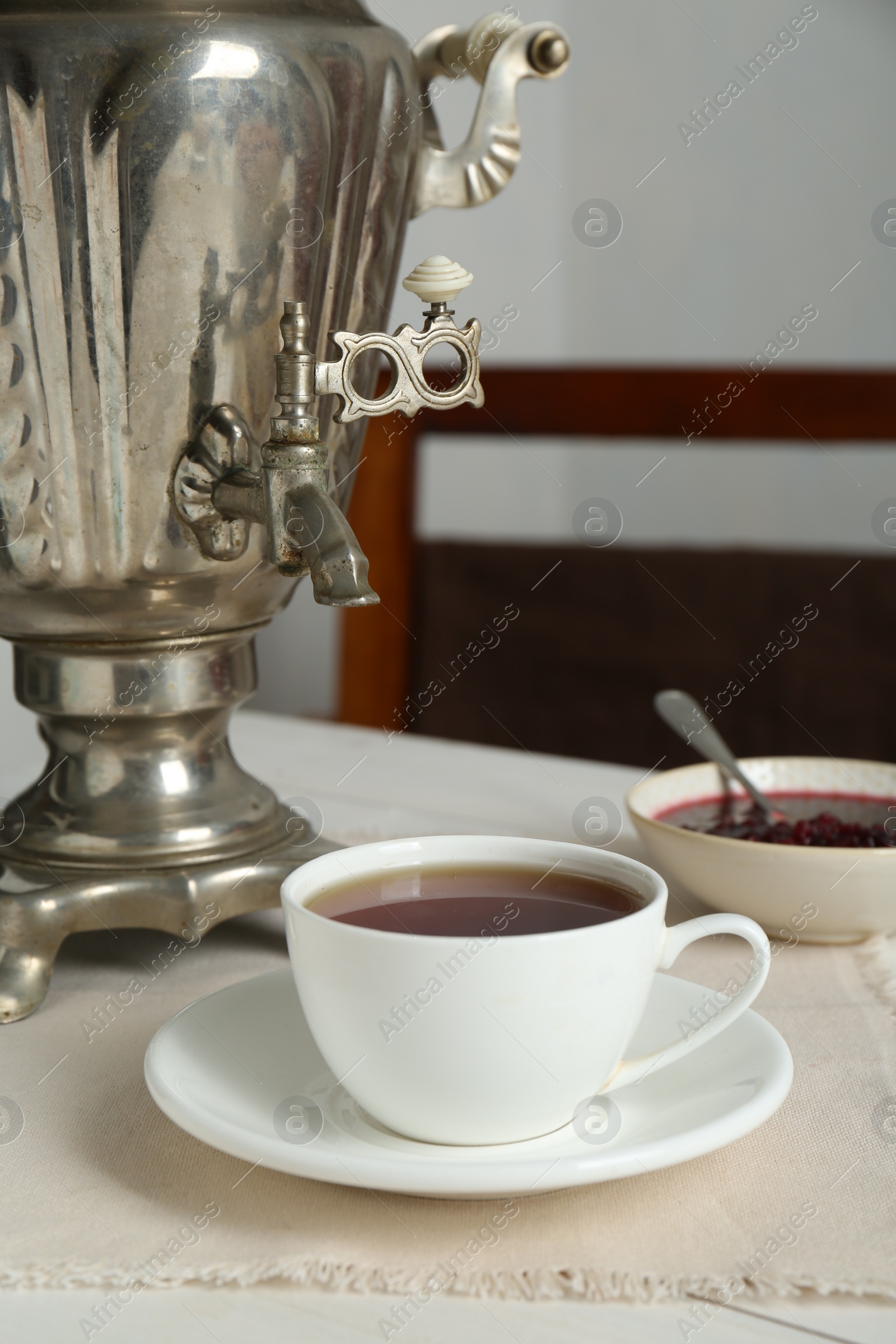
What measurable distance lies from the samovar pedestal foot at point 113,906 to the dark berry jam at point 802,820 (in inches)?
7.6

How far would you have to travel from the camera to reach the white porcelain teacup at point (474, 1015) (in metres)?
0.35

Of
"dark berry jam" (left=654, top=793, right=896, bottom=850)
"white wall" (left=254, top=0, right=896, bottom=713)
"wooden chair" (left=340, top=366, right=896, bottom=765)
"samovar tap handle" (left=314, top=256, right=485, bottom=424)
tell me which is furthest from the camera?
"white wall" (left=254, top=0, right=896, bottom=713)

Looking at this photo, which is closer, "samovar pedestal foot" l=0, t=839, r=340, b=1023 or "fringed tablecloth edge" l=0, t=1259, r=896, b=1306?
"fringed tablecloth edge" l=0, t=1259, r=896, b=1306

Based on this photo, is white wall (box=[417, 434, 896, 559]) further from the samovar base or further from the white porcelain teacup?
the white porcelain teacup

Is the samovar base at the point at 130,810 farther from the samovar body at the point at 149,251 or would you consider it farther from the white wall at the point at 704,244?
the white wall at the point at 704,244

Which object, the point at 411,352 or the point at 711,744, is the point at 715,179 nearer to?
the point at 711,744

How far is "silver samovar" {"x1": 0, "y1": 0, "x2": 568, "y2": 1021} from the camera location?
0.47 meters

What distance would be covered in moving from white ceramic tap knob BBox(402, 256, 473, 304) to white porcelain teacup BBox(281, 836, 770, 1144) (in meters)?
0.21

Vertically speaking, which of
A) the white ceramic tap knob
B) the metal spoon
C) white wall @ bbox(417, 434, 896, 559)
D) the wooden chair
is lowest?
white wall @ bbox(417, 434, 896, 559)

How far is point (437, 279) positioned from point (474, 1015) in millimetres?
254

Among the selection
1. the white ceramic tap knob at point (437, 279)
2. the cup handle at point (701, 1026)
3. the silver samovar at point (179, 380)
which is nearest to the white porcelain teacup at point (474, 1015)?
the cup handle at point (701, 1026)

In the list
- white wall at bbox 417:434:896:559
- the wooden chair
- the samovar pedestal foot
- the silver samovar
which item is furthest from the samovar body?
white wall at bbox 417:434:896:559

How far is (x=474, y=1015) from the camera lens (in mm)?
352

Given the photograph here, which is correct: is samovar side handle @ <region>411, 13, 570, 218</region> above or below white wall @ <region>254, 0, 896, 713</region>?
above
